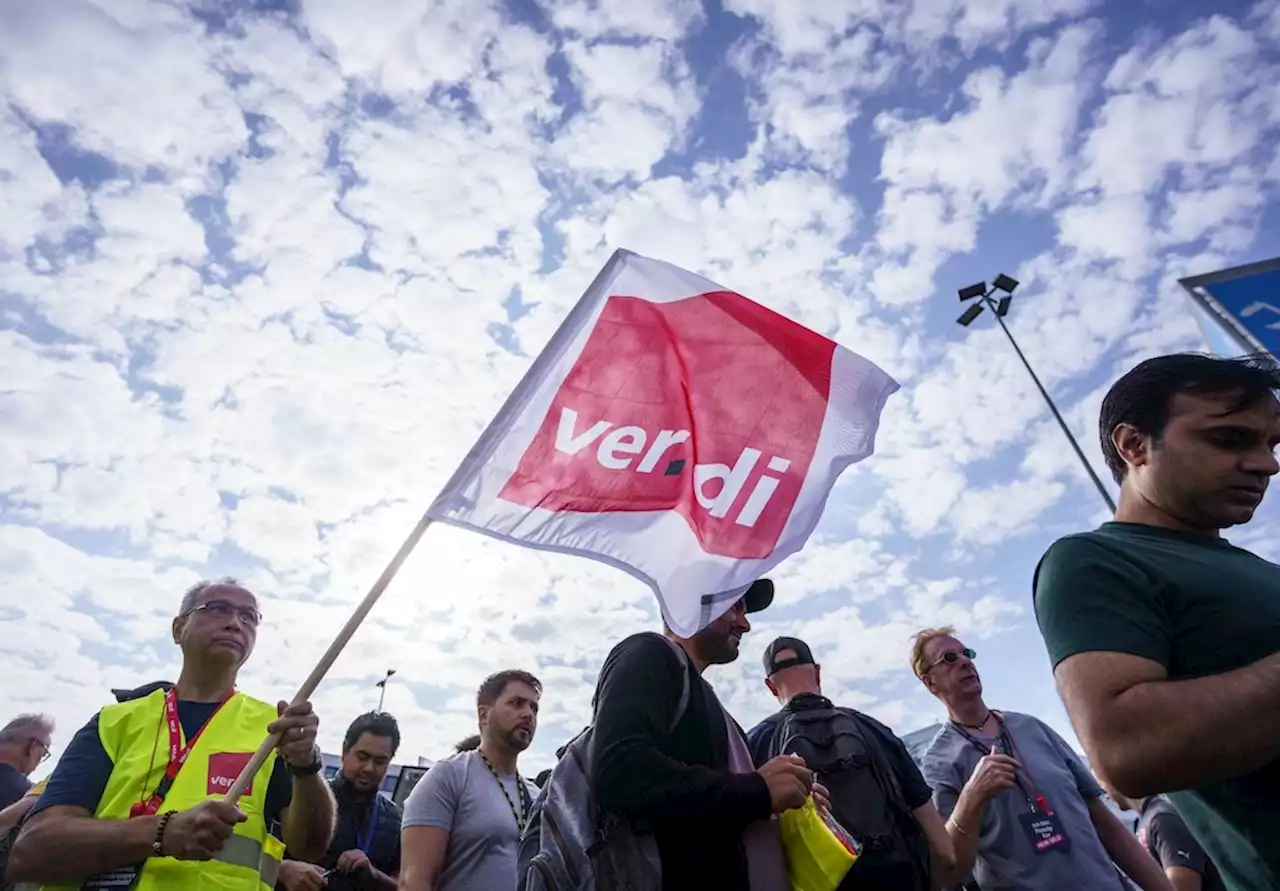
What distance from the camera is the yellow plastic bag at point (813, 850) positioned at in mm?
2406

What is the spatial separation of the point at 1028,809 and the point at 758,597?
1972mm

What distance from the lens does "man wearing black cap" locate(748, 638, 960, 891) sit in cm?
281

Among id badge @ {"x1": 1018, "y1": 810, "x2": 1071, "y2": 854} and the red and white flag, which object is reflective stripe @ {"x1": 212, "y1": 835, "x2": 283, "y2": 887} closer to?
the red and white flag

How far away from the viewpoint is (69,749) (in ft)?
10.5

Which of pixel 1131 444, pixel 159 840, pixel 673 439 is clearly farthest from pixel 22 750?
pixel 1131 444

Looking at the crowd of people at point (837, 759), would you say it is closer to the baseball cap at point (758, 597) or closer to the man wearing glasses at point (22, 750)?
the baseball cap at point (758, 597)

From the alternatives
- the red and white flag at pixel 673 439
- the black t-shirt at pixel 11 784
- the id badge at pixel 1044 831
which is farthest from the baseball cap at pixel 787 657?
the black t-shirt at pixel 11 784

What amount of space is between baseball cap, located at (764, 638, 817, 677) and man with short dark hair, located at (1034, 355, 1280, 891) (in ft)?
5.92

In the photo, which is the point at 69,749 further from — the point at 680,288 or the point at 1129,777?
the point at 1129,777

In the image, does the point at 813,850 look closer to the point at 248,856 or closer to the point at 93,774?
the point at 248,856

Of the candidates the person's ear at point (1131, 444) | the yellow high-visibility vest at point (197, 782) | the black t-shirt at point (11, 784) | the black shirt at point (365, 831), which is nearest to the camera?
the person's ear at point (1131, 444)

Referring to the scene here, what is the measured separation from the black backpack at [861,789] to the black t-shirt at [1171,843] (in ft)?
6.54

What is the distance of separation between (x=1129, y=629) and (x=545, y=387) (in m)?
2.49

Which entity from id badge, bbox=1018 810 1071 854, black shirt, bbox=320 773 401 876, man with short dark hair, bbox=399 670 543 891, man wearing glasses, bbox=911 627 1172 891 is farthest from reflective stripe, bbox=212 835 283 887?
id badge, bbox=1018 810 1071 854
